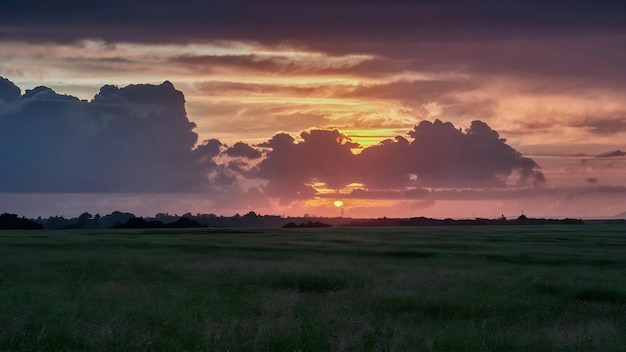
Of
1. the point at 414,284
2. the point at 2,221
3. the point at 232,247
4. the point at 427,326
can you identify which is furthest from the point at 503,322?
the point at 2,221

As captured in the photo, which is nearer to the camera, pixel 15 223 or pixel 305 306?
pixel 305 306

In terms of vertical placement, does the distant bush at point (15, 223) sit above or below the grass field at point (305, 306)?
above

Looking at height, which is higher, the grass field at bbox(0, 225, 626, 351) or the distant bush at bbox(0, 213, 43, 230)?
the distant bush at bbox(0, 213, 43, 230)

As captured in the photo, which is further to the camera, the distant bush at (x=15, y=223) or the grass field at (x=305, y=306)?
the distant bush at (x=15, y=223)

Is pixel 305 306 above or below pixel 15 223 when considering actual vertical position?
below

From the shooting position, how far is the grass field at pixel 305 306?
578 inches

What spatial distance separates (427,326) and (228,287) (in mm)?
9864

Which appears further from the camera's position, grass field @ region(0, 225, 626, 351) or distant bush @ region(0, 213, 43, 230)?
distant bush @ region(0, 213, 43, 230)

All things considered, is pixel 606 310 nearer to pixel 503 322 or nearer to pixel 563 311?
pixel 563 311

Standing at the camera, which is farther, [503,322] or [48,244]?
[48,244]

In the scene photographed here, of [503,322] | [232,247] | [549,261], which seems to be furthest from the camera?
[232,247]

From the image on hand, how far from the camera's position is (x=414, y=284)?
83.8 ft

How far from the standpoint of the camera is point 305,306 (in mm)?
19547

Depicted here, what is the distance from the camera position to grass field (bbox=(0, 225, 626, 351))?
14672 millimetres
